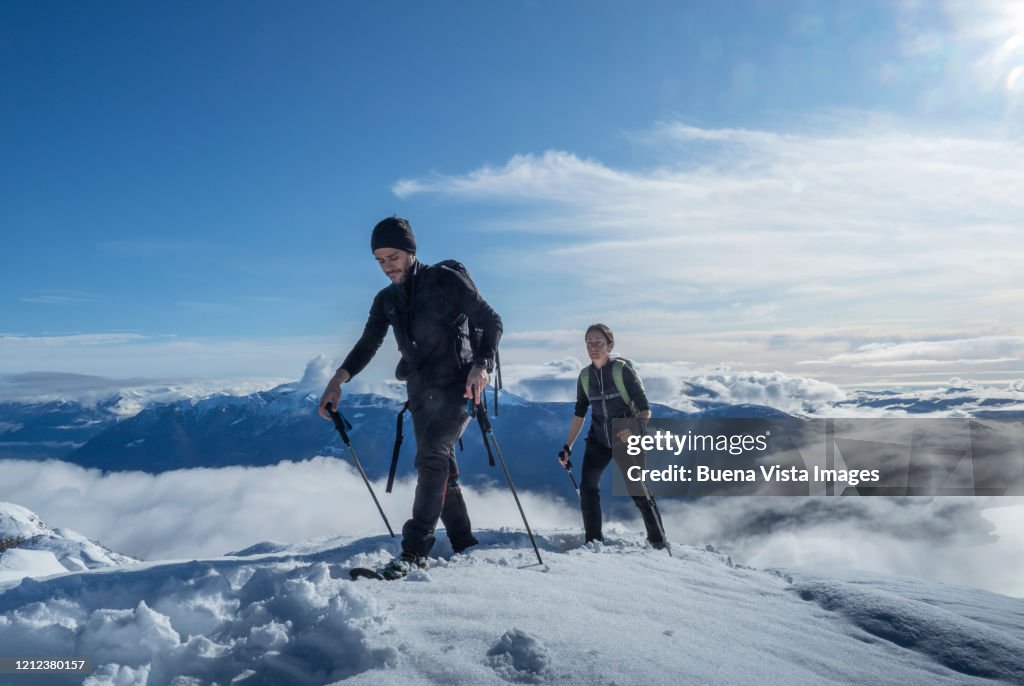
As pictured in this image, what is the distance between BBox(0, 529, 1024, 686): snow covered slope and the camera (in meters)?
2.54

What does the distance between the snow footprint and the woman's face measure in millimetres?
5065

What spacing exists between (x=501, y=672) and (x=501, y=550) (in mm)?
3194

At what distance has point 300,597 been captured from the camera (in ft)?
9.84

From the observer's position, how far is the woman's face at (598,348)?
24.6 ft

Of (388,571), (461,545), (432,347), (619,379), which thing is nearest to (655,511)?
(619,379)

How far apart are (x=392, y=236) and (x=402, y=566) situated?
2.80m

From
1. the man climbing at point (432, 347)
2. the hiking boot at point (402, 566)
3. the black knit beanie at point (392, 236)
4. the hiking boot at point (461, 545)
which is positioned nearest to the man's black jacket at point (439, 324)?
the man climbing at point (432, 347)

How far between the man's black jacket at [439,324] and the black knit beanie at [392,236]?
289 millimetres

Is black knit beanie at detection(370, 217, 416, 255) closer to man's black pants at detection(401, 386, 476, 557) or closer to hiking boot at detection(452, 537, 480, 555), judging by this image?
man's black pants at detection(401, 386, 476, 557)

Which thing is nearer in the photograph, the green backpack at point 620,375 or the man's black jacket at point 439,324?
the man's black jacket at point 439,324

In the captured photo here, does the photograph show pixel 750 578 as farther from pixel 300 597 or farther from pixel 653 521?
pixel 300 597

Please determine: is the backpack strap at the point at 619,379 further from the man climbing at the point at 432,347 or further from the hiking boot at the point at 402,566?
the hiking boot at the point at 402,566

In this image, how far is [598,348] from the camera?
7477mm

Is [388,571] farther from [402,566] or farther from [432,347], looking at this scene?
[432,347]
